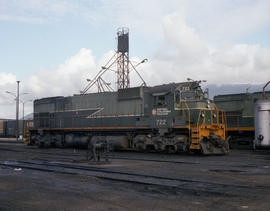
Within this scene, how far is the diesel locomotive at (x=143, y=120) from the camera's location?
59.4 feet

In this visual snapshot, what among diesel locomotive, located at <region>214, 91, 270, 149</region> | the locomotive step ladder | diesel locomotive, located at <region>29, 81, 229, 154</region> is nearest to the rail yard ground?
the locomotive step ladder

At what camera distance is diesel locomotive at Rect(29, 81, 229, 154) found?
59.4 ft

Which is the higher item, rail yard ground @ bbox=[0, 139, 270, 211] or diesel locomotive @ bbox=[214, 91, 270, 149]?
diesel locomotive @ bbox=[214, 91, 270, 149]

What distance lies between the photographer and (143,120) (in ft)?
65.7

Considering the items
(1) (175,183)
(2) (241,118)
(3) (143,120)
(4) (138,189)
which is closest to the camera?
(4) (138,189)

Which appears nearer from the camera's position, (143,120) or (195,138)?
(195,138)

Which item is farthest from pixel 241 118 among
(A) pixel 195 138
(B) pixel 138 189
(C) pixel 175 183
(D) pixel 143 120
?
(B) pixel 138 189

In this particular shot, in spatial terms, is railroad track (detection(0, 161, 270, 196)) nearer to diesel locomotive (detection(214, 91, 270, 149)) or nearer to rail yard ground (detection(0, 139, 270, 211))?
rail yard ground (detection(0, 139, 270, 211))

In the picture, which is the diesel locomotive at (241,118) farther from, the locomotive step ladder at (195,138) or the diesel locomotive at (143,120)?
the locomotive step ladder at (195,138)

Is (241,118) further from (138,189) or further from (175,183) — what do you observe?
(138,189)

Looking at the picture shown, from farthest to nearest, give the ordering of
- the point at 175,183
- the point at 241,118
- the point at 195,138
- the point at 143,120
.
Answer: the point at 241,118
the point at 143,120
the point at 195,138
the point at 175,183

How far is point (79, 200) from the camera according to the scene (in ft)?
22.8

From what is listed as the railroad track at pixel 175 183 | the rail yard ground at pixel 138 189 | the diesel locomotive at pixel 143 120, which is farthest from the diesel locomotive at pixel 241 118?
the railroad track at pixel 175 183

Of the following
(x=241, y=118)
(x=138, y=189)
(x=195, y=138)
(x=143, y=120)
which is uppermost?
(x=241, y=118)
